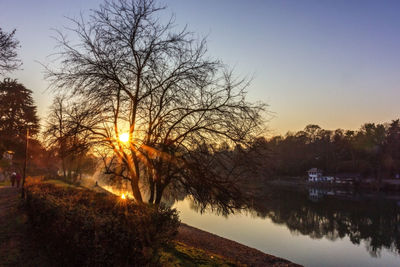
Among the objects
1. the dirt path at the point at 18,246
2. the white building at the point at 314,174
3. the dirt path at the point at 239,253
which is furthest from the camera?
the white building at the point at 314,174

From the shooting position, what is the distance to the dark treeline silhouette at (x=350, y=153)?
69.8 metres

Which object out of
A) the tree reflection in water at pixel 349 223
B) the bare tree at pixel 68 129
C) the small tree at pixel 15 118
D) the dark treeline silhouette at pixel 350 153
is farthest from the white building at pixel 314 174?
the bare tree at pixel 68 129

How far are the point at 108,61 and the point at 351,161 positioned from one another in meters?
77.9

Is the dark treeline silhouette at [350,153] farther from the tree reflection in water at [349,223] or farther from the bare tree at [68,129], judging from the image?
the bare tree at [68,129]

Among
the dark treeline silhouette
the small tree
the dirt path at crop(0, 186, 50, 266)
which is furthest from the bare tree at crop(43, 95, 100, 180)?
the dark treeline silhouette

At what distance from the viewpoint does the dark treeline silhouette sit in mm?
69812

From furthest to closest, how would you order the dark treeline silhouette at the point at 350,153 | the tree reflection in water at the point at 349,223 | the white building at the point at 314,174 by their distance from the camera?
the white building at the point at 314,174 < the dark treeline silhouette at the point at 350,153 < the tree reflection in water at the point at 349,223

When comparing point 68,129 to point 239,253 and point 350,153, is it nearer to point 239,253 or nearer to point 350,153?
point 239,253

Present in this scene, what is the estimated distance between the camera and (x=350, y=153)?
8038cm

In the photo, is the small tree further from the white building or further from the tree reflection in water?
the white building

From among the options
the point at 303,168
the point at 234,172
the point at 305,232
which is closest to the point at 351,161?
the point at 303,168

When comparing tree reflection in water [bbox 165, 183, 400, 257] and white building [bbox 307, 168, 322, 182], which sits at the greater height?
white building [bbox 307, 168, 322, 182]

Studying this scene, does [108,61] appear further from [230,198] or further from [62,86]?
[230,198]

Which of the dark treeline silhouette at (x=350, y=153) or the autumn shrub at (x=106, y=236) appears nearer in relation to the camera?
the autumn shrub at (x=106, y=236)
